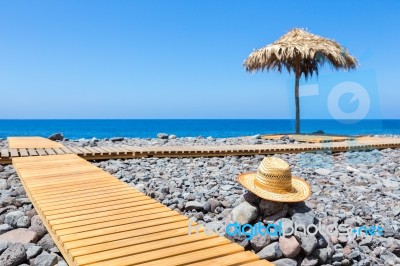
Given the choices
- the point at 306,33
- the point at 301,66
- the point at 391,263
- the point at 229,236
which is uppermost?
the point at 306,33

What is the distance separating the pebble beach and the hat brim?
6.2 inches

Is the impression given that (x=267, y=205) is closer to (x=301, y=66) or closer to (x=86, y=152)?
(x=86, y=152)

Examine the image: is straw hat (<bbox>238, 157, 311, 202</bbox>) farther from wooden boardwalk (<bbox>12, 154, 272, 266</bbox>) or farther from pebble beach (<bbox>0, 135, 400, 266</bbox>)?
wooden boardwalk (<bbox>12, 154, 272, 266</bbox>)

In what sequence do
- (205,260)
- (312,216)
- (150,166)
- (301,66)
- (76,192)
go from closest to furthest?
(205,260), (312,216), (76,192), (150,166), (301,66)

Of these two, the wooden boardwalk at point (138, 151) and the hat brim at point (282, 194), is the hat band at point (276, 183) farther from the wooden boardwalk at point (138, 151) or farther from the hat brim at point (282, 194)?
the wooden boardwalk at point (138, 151)

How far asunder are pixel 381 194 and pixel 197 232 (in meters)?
3.62

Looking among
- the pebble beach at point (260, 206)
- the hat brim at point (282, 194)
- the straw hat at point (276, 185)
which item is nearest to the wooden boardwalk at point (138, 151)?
the pebble beach at point (260, 206)

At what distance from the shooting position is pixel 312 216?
11.3ft

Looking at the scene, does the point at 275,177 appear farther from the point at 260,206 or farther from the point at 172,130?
the point at 172,130

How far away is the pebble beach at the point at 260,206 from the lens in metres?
3.10

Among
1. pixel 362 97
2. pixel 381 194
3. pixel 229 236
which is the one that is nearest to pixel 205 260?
pixel 229 236

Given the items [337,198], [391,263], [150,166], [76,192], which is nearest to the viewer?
[391,263]

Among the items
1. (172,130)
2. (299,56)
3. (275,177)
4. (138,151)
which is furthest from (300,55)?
(172,130)

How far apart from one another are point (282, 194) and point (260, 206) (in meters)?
0.28
